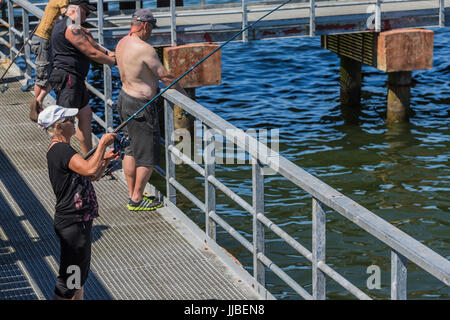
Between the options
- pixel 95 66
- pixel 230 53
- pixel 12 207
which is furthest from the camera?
pixel 230 53

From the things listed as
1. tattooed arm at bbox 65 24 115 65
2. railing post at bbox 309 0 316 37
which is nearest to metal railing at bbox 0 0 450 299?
tattooed arm at bbox 65 24 115 65

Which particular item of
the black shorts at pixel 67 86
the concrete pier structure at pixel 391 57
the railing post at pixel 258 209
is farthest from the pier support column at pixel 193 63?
the railing post at pixel 258 209

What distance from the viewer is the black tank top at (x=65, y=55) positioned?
7.91 m

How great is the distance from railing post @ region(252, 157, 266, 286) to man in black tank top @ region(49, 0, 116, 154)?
2.60 metres

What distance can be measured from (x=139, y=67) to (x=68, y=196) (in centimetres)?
216

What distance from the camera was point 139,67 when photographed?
732 cm

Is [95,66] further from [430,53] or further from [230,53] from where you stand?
[430,53]

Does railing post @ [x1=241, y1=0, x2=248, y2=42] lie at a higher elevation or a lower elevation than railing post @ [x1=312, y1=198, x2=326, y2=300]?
higher

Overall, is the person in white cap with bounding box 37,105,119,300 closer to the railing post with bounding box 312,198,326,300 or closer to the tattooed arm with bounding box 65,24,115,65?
the railing post with bounding box 312,198,326,300

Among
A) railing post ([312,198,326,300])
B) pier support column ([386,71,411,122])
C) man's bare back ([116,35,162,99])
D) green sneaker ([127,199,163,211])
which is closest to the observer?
railing post ([312,198,326,300])

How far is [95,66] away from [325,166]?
8.34 metres

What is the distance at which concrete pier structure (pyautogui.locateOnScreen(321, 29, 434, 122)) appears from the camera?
14.8m

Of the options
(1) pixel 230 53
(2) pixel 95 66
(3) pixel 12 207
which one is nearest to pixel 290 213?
(3) pixel 12 207

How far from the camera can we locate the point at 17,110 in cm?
1074
